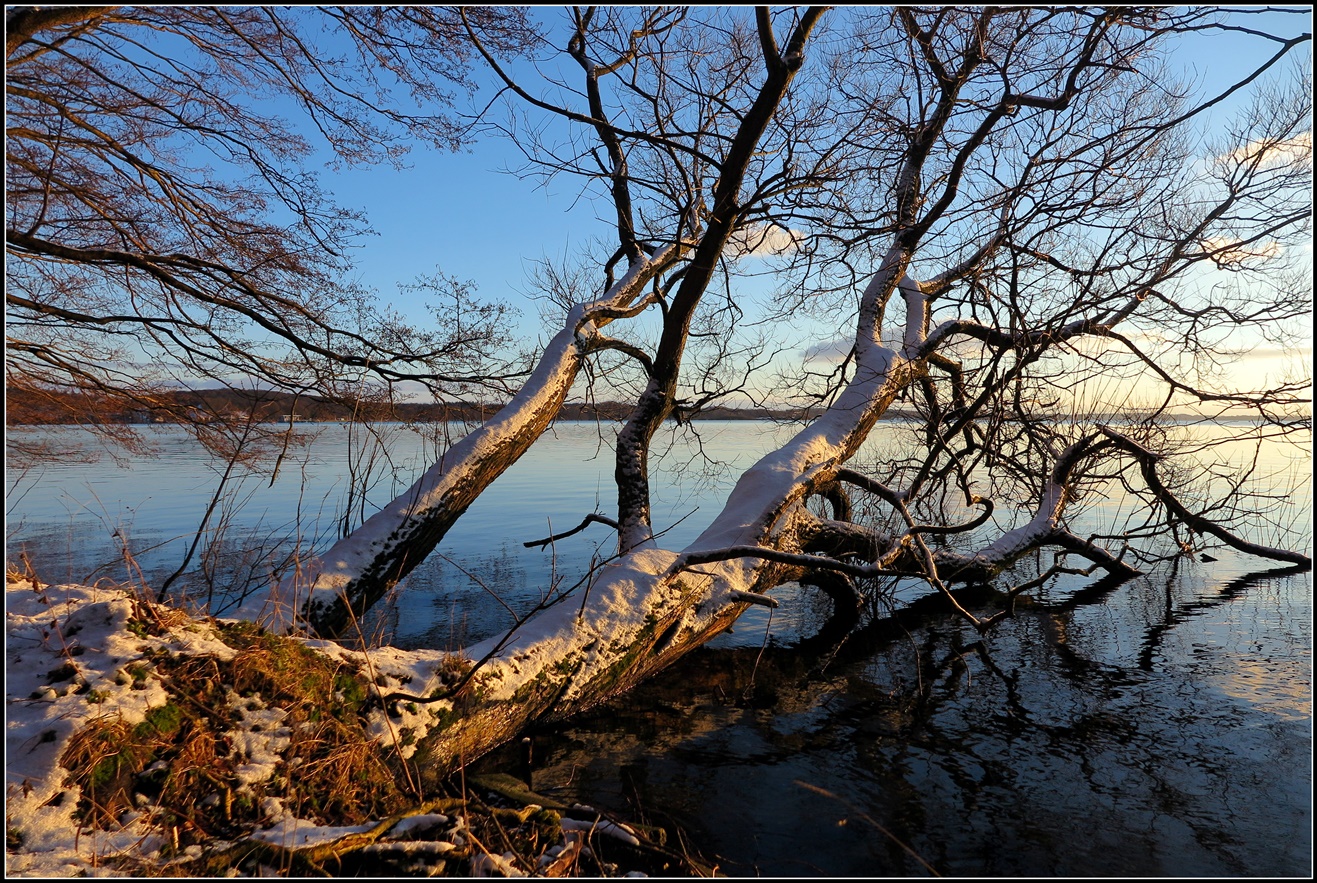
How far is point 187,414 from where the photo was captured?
566 cm

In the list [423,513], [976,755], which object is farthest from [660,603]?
[976,755]

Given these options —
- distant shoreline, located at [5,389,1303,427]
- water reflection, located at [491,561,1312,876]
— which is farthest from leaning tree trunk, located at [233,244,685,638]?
water reflection, located at [491,561,1312,876]

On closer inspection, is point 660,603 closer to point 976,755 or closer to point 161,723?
point 976,755

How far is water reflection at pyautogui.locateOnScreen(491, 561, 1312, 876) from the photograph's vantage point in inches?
142

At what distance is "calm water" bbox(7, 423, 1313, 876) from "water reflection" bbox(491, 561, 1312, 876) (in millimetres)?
16

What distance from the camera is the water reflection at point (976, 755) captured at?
3615 mm

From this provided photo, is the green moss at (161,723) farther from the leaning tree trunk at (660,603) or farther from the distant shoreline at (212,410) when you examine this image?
the distant shoreline at (212,410)

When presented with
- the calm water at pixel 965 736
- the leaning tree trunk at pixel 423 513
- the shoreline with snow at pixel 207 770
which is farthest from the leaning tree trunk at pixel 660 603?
the leaning tree trunk at pixel 423 513

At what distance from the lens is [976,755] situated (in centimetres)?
460

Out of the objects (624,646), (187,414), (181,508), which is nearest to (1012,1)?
(624,646)

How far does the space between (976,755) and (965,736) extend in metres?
0.31

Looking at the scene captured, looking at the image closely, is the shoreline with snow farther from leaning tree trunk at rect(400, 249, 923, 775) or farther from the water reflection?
the water reflection

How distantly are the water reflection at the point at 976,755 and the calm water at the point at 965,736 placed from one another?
0.02 meters

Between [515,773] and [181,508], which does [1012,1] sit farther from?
[181,508]
